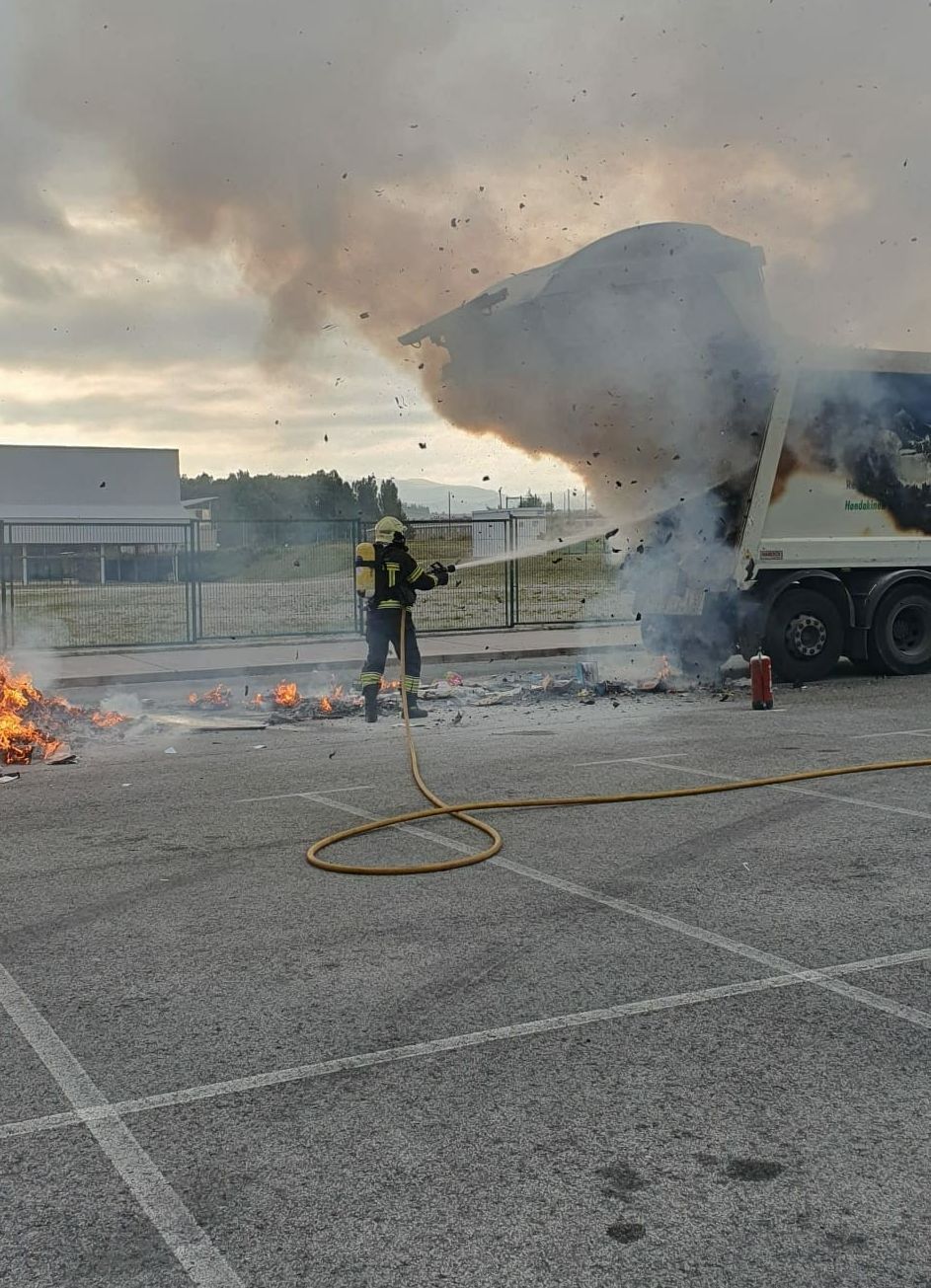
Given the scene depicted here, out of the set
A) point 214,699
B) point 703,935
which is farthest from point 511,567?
point 703,935

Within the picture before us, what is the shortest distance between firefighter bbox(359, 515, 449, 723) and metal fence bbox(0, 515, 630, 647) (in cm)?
276

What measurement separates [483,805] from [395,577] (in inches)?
172

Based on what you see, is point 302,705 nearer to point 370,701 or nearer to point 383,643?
point 370,701

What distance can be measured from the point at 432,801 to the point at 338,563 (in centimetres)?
1678

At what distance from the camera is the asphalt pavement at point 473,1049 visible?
273 centimetres

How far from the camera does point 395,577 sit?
11.4m

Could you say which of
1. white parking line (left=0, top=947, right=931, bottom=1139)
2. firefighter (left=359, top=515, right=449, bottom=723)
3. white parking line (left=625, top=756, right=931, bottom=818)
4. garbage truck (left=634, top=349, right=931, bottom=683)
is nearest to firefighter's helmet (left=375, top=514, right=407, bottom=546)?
firefighter (left=359, top=515, right=449, bottom=723)

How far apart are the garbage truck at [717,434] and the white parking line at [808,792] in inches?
178

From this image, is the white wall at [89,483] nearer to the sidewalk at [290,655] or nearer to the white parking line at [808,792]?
the sidewalk at [290,655]

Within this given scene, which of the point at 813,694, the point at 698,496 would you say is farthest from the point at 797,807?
the point at 698,496

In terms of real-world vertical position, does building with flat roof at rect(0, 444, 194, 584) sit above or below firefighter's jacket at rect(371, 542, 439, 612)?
above

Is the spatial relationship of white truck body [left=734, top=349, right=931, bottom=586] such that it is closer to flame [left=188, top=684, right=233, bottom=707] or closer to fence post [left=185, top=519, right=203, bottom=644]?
flame [left=188, top=684, right=233, bottom=707]

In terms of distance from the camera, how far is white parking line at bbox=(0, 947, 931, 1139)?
3355 millimetres

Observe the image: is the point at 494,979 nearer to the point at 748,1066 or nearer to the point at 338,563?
the point at 748,1066
